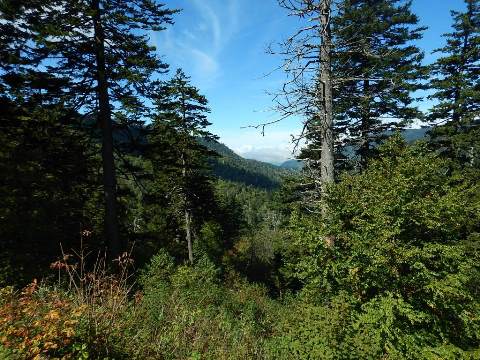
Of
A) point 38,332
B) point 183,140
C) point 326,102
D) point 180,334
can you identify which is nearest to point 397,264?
point 326,102

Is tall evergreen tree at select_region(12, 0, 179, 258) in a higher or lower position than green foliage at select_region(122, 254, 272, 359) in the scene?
higher

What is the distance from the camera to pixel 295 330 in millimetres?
6621

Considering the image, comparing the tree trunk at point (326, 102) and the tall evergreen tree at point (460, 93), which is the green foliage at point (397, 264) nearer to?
the tree trunk at point (326, 102)

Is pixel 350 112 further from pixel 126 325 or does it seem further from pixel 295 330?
pixel 126 325

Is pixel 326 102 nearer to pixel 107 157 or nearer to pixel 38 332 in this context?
pixel 38 332

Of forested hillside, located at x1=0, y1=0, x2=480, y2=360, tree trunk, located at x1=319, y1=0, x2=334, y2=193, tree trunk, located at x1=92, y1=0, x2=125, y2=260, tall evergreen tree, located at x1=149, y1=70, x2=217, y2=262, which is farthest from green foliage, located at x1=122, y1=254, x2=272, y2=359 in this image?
tall evergreen tree, located at x1=149, y1=70, x2=217, y2=262

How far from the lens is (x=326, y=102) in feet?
26.5

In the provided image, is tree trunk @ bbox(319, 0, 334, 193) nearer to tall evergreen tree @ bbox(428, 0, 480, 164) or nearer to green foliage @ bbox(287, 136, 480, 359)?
green foliage @ bbox(287, 136, 480, 359)

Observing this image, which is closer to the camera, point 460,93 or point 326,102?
point 326,102

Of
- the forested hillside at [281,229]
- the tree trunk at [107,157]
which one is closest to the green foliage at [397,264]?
the forested hillside at [281,229]

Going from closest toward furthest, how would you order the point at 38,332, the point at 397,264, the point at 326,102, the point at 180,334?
the point at 38,332 < the point at 180,334 < the point at 397,264 < the point at 326,102

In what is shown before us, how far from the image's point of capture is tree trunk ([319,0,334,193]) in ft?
25.9

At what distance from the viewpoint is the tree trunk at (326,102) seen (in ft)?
25.9

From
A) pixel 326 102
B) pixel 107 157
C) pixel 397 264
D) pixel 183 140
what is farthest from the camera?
pixel 183 140
